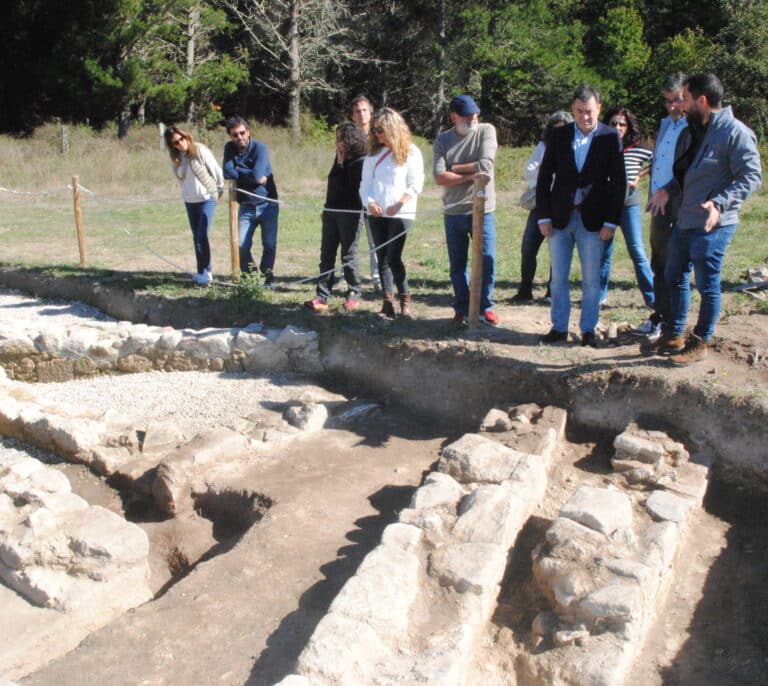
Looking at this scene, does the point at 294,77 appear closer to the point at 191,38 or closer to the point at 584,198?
the point at 191,38

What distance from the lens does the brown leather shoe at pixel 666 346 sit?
5.43m

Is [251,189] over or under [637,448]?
over

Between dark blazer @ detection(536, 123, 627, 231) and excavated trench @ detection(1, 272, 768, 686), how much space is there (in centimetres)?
108

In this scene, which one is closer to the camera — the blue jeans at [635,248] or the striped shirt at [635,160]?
the blue jeans at [635,248]

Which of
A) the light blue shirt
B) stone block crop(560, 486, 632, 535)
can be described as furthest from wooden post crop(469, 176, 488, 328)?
stone block crop(560, 486, 632, 535)

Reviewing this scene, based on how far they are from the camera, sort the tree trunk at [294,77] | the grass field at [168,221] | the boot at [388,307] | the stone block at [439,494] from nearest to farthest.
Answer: the stone block at [439,494], the boot at [388,307], the grass field at [168,221], the tree trunk at [294,77]

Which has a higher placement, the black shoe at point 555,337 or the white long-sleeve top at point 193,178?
A: the white long-sleeve top at point 193,178

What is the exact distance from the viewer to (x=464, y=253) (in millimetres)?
6359

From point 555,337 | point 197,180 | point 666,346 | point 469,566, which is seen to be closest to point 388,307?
point 555,337

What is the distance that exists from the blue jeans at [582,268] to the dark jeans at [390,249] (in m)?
1.32

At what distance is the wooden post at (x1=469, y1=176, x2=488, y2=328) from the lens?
591cm

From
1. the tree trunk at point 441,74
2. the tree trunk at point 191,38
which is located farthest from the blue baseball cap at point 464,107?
the tree trunk at point 441,74

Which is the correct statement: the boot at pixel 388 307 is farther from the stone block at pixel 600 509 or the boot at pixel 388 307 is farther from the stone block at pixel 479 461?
the stone block at pixel 600 509

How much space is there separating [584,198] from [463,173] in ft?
3.44
